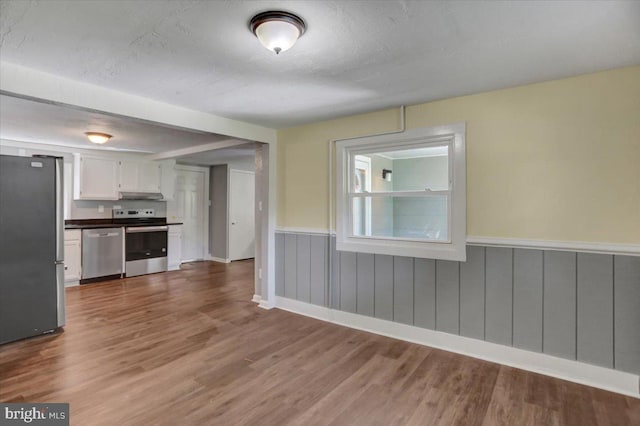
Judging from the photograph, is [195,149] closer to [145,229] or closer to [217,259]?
[145,229]

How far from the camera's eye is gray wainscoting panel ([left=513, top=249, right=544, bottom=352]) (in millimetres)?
2592

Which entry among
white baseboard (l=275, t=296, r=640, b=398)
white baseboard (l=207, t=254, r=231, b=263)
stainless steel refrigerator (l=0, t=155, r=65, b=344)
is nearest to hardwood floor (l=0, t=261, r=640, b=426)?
white baseboard (l=275, t=296, r=640, b=398)

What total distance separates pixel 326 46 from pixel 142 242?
17.6 feet

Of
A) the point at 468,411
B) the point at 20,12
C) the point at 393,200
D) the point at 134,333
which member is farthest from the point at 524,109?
the point at 134,333

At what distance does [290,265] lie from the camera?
412cm

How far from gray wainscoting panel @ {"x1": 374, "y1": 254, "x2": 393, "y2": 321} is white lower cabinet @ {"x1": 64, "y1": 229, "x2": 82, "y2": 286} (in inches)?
187

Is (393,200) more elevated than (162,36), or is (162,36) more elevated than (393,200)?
(162,36)

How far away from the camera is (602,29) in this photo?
5.80ft

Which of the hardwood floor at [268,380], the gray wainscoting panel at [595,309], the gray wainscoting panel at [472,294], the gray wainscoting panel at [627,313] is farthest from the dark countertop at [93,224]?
the gray wainscoting panel at [627,313]

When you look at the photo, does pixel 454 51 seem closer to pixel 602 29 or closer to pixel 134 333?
pixel 602 29

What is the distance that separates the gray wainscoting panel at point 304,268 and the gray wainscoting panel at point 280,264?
255 mm

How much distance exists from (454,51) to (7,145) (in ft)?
20.2

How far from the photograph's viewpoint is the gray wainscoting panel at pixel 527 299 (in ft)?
8.50

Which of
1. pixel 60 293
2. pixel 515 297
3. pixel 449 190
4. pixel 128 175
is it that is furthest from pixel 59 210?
pixel 515 297
